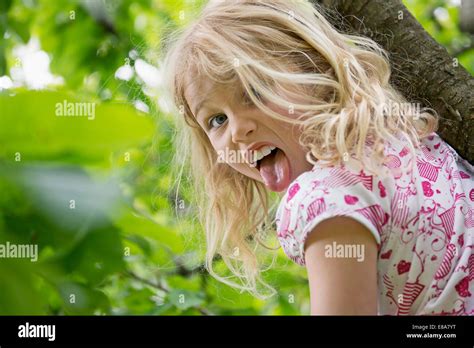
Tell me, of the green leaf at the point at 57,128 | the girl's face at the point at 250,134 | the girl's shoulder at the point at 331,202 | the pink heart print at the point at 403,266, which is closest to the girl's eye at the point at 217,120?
the girl's face at the point at 250,134

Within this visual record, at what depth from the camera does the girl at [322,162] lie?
80cm

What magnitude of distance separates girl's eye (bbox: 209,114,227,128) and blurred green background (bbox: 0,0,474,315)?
0.08 metres

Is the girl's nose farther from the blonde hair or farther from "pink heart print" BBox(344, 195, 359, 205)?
"pink heart print" BBox(344, 195, 359, 205)

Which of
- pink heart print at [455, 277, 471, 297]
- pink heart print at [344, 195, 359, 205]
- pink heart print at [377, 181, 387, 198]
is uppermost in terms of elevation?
pink heart print at [377, 181, 387, 198]

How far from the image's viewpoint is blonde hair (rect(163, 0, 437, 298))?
35.9 inches

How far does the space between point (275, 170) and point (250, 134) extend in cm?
7

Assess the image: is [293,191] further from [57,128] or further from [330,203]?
[57,128]

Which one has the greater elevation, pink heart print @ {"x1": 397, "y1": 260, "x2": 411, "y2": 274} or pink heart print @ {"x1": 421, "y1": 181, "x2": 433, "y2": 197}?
pink heart print @ {"x1": 421, "y1": 181, "x2": 433, "y2": 197}

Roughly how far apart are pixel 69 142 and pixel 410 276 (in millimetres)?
577

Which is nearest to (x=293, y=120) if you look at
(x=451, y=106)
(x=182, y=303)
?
(x=451, y=106)

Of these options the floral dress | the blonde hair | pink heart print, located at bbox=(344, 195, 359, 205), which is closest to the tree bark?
the blonde hair

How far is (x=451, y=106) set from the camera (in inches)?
37.5

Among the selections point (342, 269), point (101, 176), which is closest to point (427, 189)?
point (342, 269)

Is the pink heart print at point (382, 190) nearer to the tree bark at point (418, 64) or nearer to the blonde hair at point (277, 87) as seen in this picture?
the blonde hair at point (277, 87)
